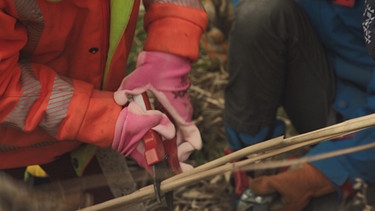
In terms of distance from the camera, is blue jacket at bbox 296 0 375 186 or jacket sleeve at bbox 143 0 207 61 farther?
blue jacket at bbox 296 0 375 186

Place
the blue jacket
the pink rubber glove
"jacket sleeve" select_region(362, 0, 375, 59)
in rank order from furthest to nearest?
1. the blue jacket
2. the pink rubber glove
3. "jacket sleeve" select_region(362, 0, 375, 59)

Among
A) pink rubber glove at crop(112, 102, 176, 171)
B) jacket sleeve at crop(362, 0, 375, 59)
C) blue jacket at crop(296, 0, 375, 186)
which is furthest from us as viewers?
blue jacket at crop(296, 0, 375, 186)

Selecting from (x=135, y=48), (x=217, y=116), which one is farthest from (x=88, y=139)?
(x=135, y=48)

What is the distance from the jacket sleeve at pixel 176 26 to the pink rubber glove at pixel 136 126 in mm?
141

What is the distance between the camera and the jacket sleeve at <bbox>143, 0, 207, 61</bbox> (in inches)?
48.3

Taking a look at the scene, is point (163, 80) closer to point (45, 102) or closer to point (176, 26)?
point (176, 26)

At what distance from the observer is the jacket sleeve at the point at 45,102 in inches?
42.6

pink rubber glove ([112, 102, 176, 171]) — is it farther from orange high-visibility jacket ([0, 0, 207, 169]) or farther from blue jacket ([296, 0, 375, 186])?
blue jacket ([296, 0, 375, 186])

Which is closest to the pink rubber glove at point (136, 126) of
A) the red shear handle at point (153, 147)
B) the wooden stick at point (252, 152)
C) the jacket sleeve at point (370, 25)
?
the red shear handle at point (153, 147)

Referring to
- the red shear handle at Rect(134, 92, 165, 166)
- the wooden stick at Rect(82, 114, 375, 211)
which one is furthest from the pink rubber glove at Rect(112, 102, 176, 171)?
the wooden stick at Rect(82, 114, 375, 211)

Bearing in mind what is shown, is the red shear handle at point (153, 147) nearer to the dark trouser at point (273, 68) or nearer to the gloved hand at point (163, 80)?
the gloved hand at point (163, 80)

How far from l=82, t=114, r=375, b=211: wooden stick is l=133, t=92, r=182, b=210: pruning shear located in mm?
39

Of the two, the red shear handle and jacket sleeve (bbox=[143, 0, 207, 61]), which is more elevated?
jacket sleeve (bbox=[143, 0, 207, 61])

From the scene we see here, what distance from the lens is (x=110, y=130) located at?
114 cm
